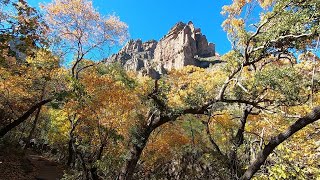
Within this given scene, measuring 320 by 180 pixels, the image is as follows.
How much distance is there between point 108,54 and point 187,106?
25.5 feet

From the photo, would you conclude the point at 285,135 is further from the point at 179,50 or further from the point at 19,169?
the point at 179,50

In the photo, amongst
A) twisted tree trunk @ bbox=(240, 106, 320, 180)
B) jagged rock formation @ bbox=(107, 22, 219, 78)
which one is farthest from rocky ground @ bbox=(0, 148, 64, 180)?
jagged rock formation @ bbox=(107, 22, 219, 78)

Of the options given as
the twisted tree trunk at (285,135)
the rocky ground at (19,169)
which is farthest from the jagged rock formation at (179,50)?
the twisted tree trunk at (285,135)

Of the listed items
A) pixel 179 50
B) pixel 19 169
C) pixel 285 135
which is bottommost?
pixel 19 169

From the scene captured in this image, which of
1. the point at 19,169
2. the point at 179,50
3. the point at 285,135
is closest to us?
the point at 285,135

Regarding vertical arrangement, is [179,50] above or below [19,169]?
above

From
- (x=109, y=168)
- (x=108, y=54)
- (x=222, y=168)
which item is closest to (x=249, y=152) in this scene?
(x=222, y=168)

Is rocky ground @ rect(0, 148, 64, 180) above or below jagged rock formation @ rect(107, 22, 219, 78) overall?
below

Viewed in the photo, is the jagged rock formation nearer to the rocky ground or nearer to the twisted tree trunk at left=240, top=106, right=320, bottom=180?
the rocky ground

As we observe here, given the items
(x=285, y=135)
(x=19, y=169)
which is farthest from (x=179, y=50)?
(x=285, y=135)

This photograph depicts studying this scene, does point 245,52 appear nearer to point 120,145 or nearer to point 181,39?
point 120,145

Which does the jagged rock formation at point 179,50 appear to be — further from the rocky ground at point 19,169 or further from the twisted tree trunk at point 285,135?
the twisted tree trunk at point 285,135

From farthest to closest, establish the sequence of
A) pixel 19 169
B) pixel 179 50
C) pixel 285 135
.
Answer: pixel 179 50, pixel 19 169, pixel 285 135

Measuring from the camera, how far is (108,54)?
57.6ft
